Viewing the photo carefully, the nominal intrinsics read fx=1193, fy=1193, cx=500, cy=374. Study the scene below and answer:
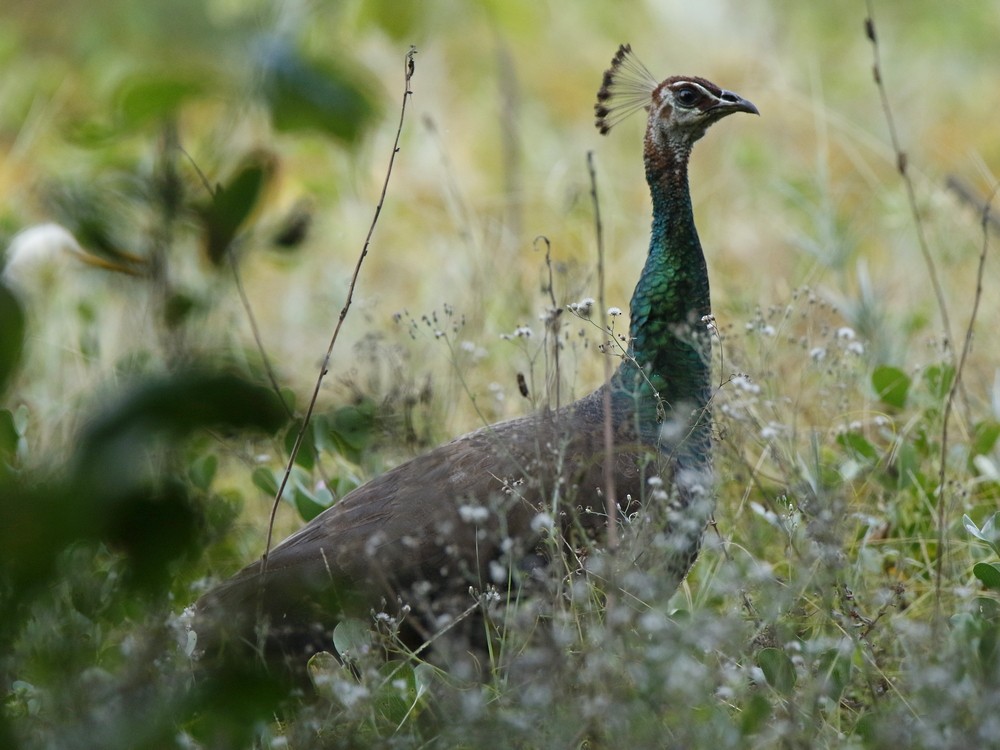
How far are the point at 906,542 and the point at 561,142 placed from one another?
4176 mm

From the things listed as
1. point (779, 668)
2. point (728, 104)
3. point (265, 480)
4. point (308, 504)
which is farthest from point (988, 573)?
point (265, 480)

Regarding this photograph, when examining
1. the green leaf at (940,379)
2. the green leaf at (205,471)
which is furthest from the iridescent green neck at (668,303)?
the green leaf at (205,471)

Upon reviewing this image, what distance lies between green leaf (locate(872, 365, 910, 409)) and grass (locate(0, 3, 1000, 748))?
11 mm

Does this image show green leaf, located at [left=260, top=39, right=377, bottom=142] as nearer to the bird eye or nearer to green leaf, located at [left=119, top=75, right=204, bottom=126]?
green leaf, located at [left=119, top=75, right=204, bottom=126]

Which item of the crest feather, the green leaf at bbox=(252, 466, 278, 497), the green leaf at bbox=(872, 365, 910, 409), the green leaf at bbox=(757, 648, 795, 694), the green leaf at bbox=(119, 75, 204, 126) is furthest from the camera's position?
the green leaf at bbox=(872, 365, 910, 409)

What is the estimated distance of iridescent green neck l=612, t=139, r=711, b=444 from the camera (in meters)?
2.95

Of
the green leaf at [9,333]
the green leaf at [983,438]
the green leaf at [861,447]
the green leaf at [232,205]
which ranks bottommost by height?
the green leaf at [861,447]

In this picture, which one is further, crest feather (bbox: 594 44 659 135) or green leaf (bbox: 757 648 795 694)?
crest feather (bbox: 594 44 659 135)

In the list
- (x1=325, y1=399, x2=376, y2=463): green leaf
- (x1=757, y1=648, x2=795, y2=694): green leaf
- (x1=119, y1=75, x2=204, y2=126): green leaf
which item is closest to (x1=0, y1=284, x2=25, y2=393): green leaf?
(x1=119, y1=75, x2=204, y2=126): green leaf

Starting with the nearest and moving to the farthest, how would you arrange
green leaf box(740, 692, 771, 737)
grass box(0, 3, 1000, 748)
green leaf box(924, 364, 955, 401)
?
1. grass box(0, 3, 1000, 748)
2. green leaf box(740, 692, 771, 737)
3. green leaf box(924, 364, 955, 401)

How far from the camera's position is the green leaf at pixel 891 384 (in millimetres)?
3479

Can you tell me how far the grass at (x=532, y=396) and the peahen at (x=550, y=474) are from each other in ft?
0.31

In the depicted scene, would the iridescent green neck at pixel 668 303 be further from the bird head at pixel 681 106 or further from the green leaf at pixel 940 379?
the green leaf at pixel 940 379

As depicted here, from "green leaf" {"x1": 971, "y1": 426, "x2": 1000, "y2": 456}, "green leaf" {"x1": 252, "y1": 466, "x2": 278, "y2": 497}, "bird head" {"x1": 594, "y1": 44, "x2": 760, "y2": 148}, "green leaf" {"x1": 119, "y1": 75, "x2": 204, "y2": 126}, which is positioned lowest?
"green leaf" {"x1": 252, "y1": 466, "x2": 278, "y2": 497}
